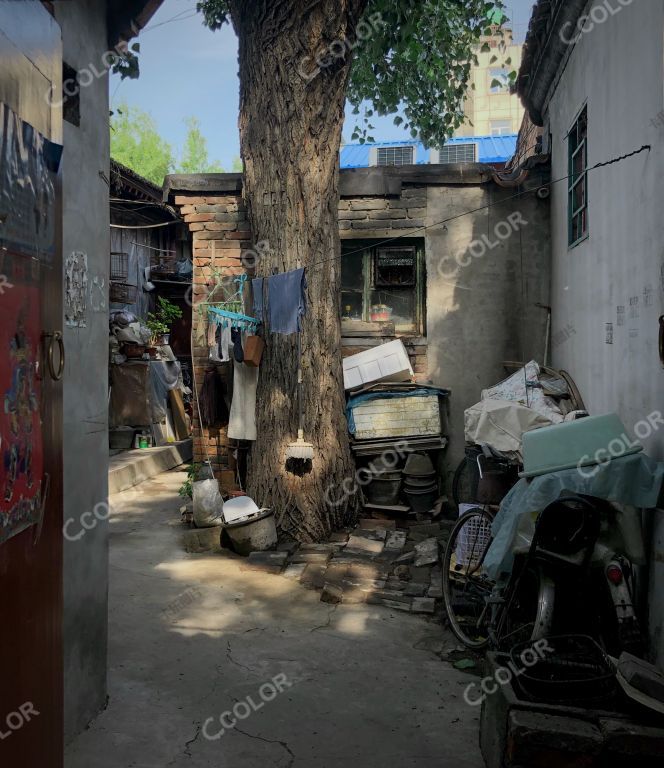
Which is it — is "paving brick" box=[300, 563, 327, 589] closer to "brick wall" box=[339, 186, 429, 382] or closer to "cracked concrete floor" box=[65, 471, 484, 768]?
"cracked concrete floor" box=[65, 471, 484, 768]

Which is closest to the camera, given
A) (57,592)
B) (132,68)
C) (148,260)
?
(57,592)

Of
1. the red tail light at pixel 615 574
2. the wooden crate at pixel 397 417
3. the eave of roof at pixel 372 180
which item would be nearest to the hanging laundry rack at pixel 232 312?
the eave of roof at pixel 372 180

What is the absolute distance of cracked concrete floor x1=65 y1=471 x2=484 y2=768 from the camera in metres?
3.62

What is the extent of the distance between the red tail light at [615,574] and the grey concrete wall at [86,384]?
291 centimetres

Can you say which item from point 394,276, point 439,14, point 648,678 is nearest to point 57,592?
point 648,678

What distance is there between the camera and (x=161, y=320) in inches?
744

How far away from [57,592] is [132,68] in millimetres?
6086

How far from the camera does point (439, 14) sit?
11.2 metres

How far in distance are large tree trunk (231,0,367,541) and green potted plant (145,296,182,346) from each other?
8.95 m

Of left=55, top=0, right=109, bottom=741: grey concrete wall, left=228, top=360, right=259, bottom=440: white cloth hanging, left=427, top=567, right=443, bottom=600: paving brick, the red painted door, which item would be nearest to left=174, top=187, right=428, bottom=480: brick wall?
left=228, top=360, right=259, bottom=440: white cloth hanging

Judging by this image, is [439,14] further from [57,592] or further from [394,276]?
[57,592]

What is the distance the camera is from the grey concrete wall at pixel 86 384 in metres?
3.58

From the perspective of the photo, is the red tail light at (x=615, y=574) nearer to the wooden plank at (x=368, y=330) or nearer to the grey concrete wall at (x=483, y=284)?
the grey concrete wall at (x=483, y=284)

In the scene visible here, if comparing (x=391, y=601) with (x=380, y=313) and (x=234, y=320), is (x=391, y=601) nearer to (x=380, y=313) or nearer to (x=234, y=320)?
(x=234, y=320)
